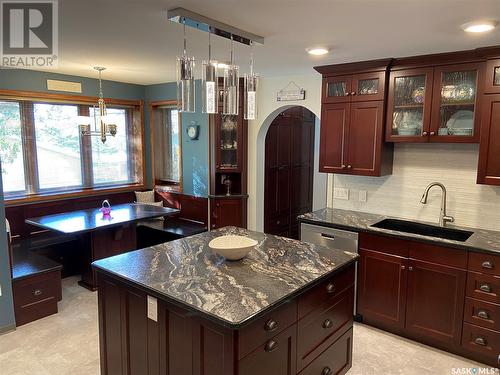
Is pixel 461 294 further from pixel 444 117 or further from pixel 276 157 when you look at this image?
pixel 276 157

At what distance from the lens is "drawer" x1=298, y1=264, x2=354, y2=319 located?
204 centimetres

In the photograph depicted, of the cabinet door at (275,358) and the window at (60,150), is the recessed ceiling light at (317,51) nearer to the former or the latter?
the cabinet door at (275,358)

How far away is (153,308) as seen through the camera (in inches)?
76.9

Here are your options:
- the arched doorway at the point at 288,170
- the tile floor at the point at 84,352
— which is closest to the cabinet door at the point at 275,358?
the tile floor at the point at 84,352

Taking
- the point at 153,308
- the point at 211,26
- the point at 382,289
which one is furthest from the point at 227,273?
the point at 382,289

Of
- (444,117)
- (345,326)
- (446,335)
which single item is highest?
(444,117)

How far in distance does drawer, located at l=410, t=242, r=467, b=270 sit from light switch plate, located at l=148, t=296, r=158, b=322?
6.99ft

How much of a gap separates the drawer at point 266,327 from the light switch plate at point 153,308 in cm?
56

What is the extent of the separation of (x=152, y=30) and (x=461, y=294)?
119 inches

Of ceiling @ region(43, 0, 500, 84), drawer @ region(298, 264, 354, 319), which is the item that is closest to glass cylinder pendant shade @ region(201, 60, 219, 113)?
ceiling @ region(43, 0, 500, 84)

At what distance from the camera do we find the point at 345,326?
2498 mm

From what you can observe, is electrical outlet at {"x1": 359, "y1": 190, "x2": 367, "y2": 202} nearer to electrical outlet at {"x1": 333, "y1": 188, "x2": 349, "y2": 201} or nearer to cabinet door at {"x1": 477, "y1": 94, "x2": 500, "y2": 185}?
electrical outlet at {"x1": 333, "y1": 188, "x2": 349, "y2": 201}

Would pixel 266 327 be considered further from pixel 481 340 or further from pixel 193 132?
pixel 193 132

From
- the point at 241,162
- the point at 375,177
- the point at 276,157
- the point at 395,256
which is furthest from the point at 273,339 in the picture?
the point at 276,157
